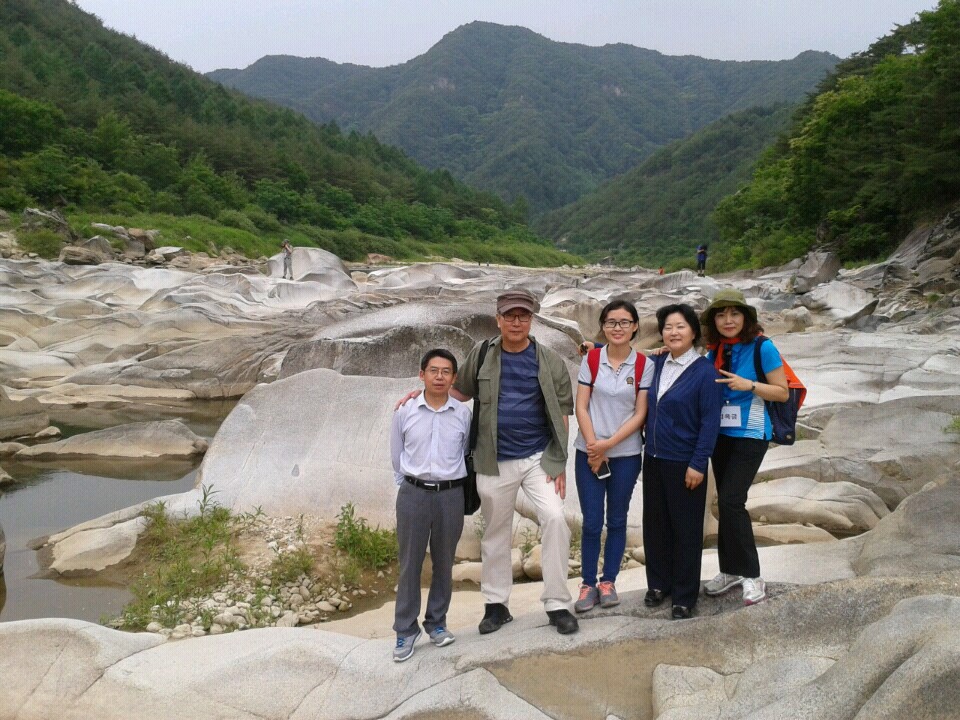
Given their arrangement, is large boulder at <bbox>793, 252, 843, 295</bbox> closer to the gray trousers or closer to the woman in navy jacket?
the woman in navy jacket

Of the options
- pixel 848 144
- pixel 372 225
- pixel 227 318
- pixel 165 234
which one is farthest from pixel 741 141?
pixel 227 318

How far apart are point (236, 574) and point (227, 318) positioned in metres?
9.96

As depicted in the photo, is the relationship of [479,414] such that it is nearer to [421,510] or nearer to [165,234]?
[421,510]

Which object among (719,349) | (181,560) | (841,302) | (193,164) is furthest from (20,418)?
(193,164)

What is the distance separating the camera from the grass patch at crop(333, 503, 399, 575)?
556cm

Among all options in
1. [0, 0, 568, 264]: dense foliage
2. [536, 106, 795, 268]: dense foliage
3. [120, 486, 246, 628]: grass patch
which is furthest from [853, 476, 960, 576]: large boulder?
[536, 106, 795, 268]: dense foliage

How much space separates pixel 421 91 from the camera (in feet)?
559

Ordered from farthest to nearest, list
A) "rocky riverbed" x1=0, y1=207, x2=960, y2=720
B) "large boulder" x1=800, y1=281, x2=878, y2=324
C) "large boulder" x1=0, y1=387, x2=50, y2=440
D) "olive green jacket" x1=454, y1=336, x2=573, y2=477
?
"large boulder" x1=800, y1=281, x2=878, y2=324 → "large boulder" x1=0, y1=387, x2=50, y2=440 → "olive green jacket" x1=454, y1=336, x2=573, y2=477 → "rocky riverbed" x1=0, y1=207, x2=960, y2=720

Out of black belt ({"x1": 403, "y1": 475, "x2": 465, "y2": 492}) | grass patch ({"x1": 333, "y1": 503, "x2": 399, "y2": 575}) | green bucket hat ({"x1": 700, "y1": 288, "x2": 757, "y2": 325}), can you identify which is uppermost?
green bucket hat ({"x1": 700, "y1": 288, "x2": 757, "y2": 325})

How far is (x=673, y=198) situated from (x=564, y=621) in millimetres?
91202

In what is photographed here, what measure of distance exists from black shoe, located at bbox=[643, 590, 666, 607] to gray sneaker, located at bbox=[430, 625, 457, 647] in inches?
34.4

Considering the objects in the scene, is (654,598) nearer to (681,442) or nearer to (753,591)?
(753,591)

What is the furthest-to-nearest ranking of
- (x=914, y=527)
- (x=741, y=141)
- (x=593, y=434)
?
(x=741, y=141) → (x=914, y=527) → (x=593, y=434)

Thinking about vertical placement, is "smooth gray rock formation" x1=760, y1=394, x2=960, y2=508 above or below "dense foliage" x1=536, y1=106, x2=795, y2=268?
below
